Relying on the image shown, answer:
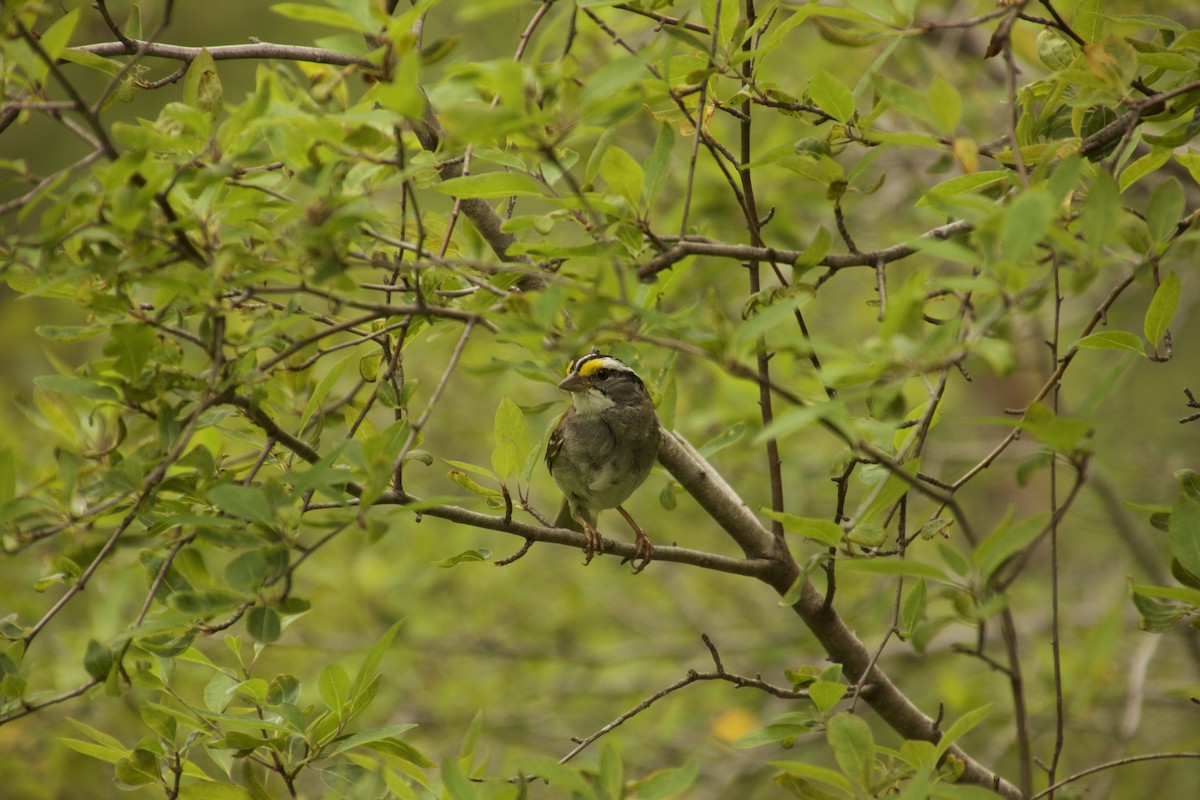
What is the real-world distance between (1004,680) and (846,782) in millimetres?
5307

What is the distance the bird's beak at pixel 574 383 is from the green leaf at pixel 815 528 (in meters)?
1.71

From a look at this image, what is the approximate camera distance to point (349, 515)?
2043 millimetres

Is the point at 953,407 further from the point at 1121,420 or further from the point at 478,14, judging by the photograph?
the point at 478,14

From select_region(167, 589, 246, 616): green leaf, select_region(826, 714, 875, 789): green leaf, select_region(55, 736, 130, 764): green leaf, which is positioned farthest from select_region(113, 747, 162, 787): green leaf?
select_region(826, 714, 875, 789): green leaf

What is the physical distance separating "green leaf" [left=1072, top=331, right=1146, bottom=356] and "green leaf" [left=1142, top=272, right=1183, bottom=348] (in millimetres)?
73

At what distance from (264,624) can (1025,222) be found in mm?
1609

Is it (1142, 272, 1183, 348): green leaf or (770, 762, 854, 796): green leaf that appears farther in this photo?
(1142, 272, 1183, 348): green leaf

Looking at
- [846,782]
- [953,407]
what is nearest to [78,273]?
[846,782]

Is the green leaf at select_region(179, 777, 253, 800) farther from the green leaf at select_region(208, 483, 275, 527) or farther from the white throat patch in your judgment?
the white throat patch

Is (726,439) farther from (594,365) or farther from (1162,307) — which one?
(594,365)

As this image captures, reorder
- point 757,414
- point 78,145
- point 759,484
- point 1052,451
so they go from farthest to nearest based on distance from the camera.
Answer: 1. point 78,145
2. point 759,484
3. point 757,414
4. point 1052,451

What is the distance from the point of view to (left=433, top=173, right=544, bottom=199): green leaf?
2314mm

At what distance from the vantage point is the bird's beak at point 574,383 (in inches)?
165

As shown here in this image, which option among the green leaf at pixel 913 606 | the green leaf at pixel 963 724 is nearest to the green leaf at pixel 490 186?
the green leaf at pixel 913 606
